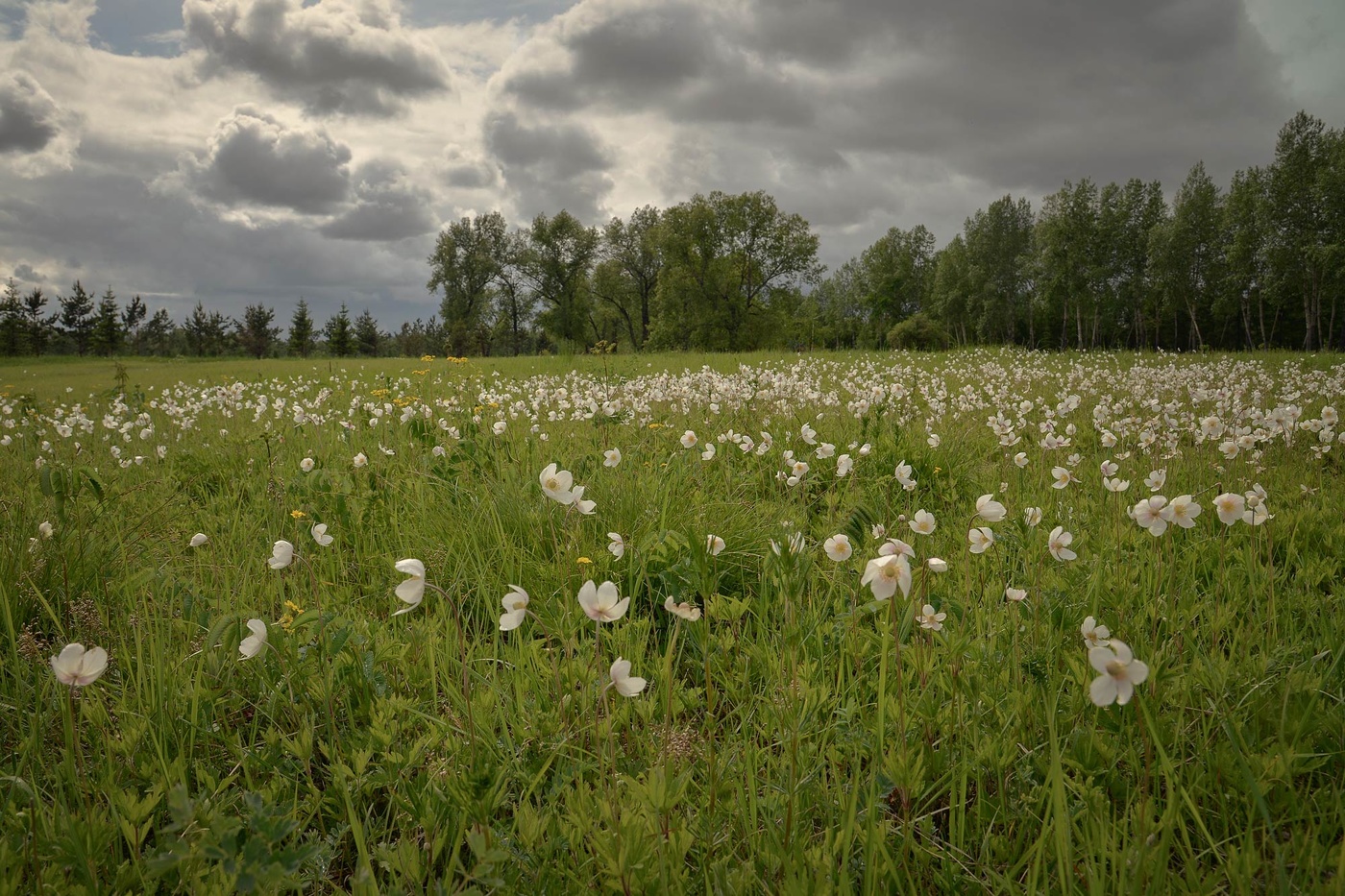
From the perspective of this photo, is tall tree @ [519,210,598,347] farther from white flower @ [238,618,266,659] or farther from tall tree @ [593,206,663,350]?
white flower @ [238,618,266,659]

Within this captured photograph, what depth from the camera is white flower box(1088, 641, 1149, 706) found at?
1.33 meters

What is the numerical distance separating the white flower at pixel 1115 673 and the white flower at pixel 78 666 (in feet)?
7.60

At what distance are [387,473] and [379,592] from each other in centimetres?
223

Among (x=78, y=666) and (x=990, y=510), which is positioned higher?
(x=990, y=510)

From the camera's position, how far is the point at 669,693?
71.5 inches

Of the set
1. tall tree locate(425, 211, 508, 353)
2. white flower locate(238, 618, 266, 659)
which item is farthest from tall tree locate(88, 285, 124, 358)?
white flower locate(238, 618, 266, 659)

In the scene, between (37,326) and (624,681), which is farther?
(37,326)

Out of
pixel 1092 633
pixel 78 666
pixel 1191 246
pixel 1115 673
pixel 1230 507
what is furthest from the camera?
pixel 1191 246

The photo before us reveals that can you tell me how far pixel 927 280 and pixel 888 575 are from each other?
91.9m

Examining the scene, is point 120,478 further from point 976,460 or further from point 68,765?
point 976,460

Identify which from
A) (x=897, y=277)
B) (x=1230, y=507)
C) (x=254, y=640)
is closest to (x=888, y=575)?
(x=1230, y=507)

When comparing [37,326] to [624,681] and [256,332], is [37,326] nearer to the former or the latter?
[256,332]

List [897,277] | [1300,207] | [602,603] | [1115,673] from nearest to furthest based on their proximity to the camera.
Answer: [1115,673]
[602,603]
[1300,207]
[897,277]

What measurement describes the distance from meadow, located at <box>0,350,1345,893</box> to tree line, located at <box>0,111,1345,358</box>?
88.0 feet
